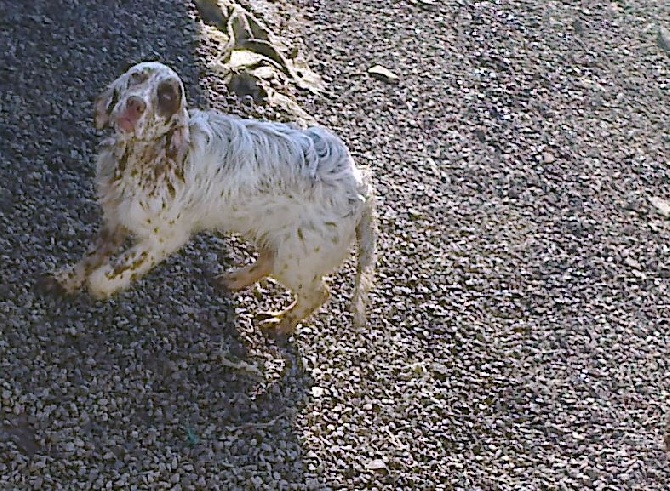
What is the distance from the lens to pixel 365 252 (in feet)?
12.8

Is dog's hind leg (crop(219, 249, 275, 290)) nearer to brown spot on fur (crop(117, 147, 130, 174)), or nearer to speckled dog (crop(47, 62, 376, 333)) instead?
speckled dog (crop(47, 62, 376, 333))

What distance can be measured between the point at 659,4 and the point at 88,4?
13.6 feet

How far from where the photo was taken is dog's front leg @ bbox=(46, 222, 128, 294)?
12.1 ft

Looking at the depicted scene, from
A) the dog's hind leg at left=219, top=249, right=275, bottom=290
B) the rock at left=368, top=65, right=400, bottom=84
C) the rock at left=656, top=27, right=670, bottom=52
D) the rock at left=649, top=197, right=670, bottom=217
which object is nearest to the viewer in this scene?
the dog's hind leg at left=219, top=249, right=275, bottom=290

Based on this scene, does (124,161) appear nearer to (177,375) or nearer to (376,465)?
(177,375)

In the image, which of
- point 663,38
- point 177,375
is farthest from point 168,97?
point 663,38

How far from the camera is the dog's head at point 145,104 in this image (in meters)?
3.29

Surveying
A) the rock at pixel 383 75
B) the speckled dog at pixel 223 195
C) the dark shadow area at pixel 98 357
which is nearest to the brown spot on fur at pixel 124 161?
the speckled dog at pixel 223 195

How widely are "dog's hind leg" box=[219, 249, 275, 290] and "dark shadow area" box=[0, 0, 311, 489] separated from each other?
2.6 inches

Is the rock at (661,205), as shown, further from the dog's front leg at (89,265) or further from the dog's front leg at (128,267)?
the dog's front leg at (89,265)

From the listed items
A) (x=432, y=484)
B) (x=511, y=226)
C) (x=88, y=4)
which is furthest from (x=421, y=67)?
(x=432, y=484)

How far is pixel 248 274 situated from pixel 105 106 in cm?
94

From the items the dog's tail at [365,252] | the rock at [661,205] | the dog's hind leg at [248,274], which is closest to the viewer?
the dog's tail at [365,252]

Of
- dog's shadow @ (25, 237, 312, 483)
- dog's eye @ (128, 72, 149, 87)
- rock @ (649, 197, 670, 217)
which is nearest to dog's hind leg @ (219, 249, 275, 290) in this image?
dog's shadow @ (25, 237, 312, 483)
